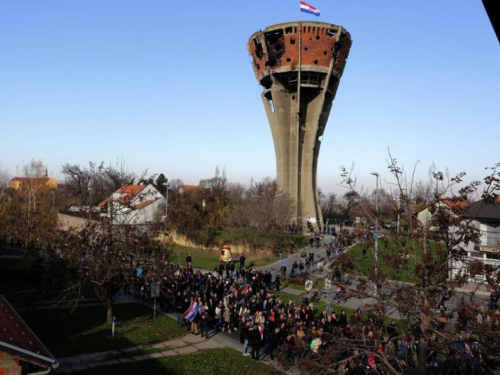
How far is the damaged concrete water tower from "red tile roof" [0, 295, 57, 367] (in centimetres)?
5039

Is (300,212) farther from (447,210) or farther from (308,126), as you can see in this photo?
(447,210)

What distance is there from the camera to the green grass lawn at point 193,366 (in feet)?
46.4

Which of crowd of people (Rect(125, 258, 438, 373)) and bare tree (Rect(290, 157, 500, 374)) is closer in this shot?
bare tree (Rect(290, 157, 500, 374))

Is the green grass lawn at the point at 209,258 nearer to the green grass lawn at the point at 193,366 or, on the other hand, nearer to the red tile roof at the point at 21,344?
the green grass lawn at the point at 193,366

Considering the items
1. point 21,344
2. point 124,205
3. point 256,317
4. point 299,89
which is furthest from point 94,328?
point 299,89

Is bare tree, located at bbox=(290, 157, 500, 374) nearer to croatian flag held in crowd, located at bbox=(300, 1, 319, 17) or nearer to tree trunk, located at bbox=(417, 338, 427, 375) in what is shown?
tree trunk, located at bbox=(417, 338, 427, 375)

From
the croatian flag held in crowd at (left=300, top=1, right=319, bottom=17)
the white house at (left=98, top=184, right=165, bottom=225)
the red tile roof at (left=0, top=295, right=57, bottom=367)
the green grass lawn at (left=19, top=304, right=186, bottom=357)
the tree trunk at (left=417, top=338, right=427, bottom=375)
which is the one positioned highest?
the croatian flag held in crowd at (left=300, top=1, right=319, bottom=17)

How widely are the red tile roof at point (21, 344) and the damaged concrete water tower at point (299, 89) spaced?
5039 centimetres

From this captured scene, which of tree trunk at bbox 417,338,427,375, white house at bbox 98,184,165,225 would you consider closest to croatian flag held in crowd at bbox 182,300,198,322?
white house at bbox 98,184,165,225

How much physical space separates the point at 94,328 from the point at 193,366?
6.75 meters

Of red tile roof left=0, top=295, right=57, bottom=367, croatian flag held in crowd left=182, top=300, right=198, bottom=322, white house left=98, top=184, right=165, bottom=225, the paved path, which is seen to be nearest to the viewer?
red tile roof left=0, top=295, right=57, bottom=367

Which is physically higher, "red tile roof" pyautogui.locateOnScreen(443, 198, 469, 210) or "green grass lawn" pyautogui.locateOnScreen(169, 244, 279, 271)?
"red tile roof" pyautogui.locateOnScreen(443, 198, 469, 210)

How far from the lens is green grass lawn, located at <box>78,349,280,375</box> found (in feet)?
46.4

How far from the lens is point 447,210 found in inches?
332
